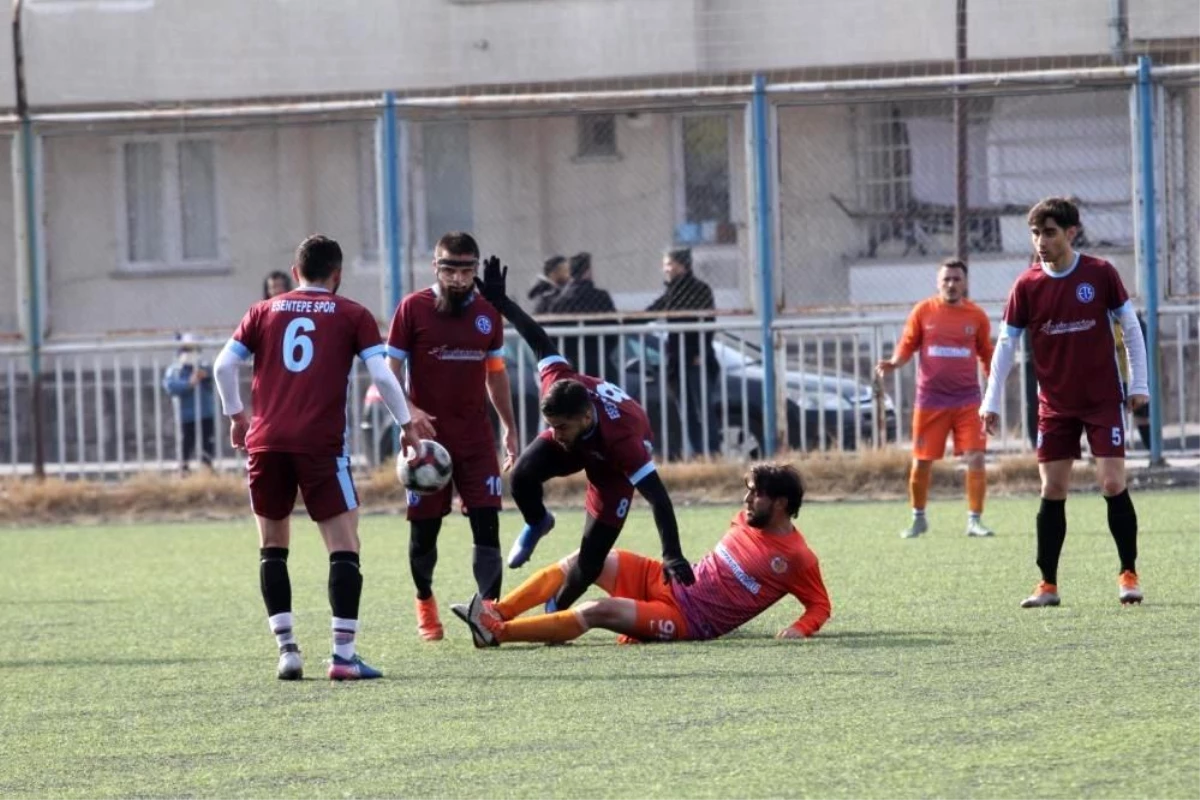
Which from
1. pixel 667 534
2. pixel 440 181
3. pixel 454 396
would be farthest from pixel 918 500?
pixel 440 181

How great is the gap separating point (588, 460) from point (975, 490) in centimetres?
461

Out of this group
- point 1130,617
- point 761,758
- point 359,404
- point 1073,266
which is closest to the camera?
point 761,758

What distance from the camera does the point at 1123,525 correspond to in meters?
9.48

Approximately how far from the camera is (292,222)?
24.4 metres

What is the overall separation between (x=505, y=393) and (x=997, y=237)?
10.1m

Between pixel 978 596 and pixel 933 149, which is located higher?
pixel 933 149

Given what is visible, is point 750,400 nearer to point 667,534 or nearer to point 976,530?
point 976,530

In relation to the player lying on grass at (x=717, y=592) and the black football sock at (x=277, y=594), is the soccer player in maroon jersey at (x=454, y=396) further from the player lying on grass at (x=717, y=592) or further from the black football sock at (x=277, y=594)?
the black football sock at (x=277, y=594)

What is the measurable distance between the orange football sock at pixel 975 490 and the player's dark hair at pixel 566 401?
4.93 metres

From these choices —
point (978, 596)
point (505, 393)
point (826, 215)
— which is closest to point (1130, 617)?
point (978, 596)

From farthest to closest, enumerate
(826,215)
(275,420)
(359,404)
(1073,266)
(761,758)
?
(826,215) → (359,404) → (1073,266) → (275,420) → (761,758)

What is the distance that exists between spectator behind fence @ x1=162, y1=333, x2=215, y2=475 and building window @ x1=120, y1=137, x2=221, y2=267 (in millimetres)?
4621

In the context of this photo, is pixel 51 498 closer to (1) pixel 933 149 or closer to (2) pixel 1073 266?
(1) pixel 933 149

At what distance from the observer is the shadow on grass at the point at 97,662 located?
28.8 feet
